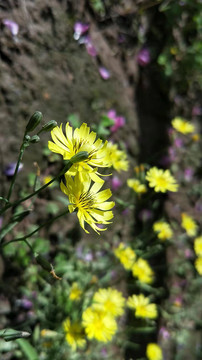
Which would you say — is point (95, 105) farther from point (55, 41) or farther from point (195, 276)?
point (195, 276)

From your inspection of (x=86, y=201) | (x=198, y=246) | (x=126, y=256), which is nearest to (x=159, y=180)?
(x=126, y=256)

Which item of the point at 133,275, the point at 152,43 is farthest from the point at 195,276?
the point at 152,43

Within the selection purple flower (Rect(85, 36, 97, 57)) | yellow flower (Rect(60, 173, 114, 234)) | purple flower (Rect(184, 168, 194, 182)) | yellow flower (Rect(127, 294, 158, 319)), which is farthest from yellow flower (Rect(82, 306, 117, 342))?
purple flower (Rect(85, 36, 97, 57))

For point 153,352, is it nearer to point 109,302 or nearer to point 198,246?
point 109,302

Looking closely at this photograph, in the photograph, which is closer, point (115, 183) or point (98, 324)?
point (98, 324)

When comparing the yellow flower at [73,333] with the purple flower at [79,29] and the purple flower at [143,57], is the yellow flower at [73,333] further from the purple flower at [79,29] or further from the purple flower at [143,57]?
the purple flower at [143,57]

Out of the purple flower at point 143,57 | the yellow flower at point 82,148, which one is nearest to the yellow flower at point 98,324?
the yellow flower at point 82,148

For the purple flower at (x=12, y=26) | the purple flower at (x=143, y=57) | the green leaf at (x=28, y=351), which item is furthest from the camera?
the purple flower at (x=143, y=57)
